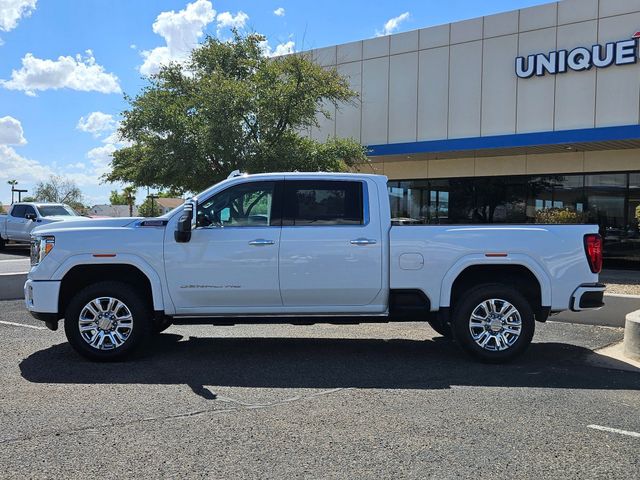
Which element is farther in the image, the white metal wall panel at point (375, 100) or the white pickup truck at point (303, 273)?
the white metal wall panel at point (375, 100)

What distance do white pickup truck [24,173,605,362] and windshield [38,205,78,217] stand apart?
1527cm

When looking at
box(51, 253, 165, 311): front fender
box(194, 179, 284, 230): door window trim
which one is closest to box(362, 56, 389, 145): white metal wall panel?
box(194, 179, 284, 230): door window trim

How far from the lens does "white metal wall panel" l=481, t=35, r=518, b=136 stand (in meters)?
17.5

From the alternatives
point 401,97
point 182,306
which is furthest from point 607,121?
point 182,306

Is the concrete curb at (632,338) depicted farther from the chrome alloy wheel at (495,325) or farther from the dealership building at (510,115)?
the dealership building at (510,115)

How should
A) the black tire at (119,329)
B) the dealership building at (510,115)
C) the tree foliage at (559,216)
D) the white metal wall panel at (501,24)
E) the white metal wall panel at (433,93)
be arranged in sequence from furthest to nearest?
1. the white metal wall panel at (433,93)
2. the white metal wall panel at (501,24)
3. the tree foliage at (559,216)
4. the dealership building at (510,115)
5. the black tire at (119,329)

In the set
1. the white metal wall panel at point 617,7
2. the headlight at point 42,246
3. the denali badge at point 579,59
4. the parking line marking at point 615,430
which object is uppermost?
the white metal wall panel at point 617,7

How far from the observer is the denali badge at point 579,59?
51.2ft

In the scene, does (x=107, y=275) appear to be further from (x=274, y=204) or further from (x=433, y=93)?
(x=433, y=93)

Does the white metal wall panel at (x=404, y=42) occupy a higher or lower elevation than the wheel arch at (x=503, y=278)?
higher

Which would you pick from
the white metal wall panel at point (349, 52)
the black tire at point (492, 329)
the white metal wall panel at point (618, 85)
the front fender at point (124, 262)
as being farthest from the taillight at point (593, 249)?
the white metal wall panel at point (349, 52)

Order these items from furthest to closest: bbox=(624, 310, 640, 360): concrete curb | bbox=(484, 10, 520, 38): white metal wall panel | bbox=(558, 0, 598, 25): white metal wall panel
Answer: bbox=(484, 10, 520, 38): white metal wall panel < bbox=(558, 0, 598, 25): white metal wall panel < bbox=(624, 310, 640, 360): concrete curb

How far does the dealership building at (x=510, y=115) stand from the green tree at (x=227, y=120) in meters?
2.42

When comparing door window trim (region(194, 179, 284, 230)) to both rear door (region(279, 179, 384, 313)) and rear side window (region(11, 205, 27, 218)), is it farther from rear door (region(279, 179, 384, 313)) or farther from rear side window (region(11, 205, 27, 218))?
rear side window (region(11, 205, 27, 218))
